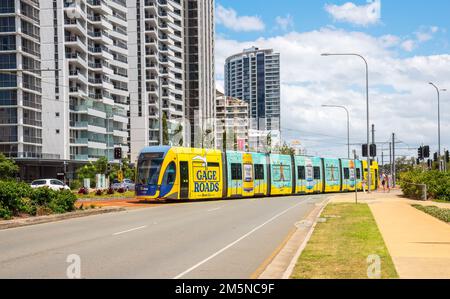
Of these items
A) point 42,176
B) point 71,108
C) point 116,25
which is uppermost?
point 116,25

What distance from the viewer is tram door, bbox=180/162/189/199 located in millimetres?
36344

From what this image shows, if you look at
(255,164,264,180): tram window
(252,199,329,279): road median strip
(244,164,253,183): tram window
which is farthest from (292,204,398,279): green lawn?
(255,164,264,180): tram window

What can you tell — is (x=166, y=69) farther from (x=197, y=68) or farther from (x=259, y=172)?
(x=259, y=172)

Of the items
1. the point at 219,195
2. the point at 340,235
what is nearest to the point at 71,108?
the point at 219,195

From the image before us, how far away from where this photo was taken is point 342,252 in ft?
42.7

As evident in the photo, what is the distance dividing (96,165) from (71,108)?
13.2 meters

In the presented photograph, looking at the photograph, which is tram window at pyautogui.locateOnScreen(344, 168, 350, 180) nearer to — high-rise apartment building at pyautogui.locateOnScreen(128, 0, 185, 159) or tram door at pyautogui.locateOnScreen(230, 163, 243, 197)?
tram door at pyautogui.locateOnScreen(230, 163, 243, 197)

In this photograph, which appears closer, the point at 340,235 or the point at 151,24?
the point at 340,235

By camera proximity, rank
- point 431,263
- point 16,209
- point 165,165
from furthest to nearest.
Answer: point 165,165
point 16,209
point 431,263

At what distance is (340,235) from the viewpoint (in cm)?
1656

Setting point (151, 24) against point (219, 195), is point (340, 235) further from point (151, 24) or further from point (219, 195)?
point (151, 24)

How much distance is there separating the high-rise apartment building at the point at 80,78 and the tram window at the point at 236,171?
44.0 m

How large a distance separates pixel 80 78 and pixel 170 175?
5386cm
